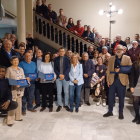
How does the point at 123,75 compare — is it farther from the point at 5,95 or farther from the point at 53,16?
the point at 53,16

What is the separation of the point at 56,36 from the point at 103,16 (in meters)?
3.66

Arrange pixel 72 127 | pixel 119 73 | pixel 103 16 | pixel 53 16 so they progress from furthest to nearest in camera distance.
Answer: pixel 103 16 → pixel 53 16 → pixel 119 73 → pixel 72 127

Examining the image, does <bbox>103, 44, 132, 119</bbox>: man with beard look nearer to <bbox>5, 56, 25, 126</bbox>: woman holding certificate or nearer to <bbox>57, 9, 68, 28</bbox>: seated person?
<bbox>5, 56, 25, 126</bbox>: woman holding certificate

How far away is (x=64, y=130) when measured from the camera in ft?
9.99

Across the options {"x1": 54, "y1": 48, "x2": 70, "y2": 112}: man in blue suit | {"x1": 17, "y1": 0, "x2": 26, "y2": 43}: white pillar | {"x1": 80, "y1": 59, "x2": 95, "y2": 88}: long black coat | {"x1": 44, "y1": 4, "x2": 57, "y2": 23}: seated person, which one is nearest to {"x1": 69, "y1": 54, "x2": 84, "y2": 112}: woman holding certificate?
{"x1": 54, "y1": 48, "x2": 70, "y2": 112}: man in blue suit

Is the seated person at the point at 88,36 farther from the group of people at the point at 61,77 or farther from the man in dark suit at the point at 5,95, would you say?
the man in dark suit at the point at 5,95

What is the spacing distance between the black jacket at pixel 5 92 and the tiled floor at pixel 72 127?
588 mm

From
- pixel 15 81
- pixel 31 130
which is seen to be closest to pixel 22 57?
pixel 15 81

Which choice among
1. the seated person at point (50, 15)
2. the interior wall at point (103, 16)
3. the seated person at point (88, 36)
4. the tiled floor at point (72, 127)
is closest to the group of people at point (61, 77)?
the tiled floor at point (72, 127)

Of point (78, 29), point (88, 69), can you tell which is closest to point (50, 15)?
point (78, 29)

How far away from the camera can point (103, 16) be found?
9102 millimetres

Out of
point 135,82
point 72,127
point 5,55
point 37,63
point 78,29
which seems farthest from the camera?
point 78,29

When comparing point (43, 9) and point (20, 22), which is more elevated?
point (43, 9)

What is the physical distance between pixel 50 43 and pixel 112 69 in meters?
3.90
